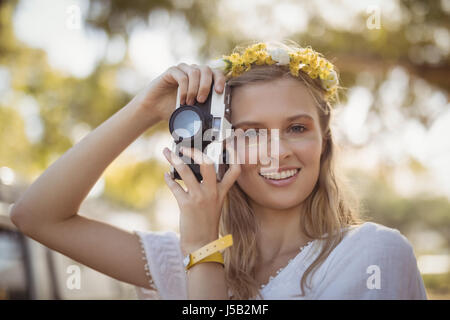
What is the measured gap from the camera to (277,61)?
2.12m

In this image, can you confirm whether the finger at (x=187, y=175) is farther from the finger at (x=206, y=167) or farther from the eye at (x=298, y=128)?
the eye at (x=298, y=128)

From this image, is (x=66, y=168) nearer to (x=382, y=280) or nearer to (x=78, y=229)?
(x=78, y=229)

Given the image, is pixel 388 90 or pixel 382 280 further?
pixel 388 90

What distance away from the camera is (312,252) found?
1.89m

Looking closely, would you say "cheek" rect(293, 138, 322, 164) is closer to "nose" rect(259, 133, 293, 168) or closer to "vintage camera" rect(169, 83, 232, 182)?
"nose" rect(259, 133, 293, 168)

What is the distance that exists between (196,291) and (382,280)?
2.31 ft

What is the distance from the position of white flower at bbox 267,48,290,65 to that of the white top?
88 cm

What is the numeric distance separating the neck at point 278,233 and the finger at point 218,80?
69cm

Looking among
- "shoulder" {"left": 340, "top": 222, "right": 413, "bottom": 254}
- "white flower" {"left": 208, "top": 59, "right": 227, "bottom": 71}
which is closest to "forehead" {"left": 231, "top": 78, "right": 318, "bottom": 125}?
"white flower" {"left": 208, "top": 59, "right": 227, "bottom": 71}

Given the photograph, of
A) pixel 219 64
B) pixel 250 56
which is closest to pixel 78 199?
pixel 219 64

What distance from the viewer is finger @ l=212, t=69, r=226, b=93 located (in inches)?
71.7

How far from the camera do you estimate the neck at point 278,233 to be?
207cm

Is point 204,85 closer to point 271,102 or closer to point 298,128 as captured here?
point 271,102
